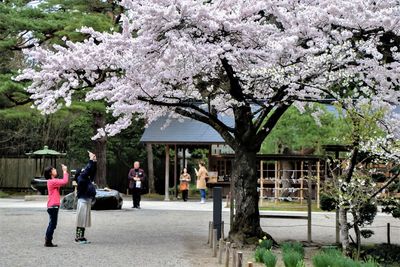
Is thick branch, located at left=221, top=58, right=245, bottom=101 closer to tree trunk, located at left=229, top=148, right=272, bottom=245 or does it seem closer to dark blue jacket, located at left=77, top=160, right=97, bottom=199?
Result: tree trunk, located at left=229, top=148, right=272, bottom=245

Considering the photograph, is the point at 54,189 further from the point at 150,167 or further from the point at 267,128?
the point at 150,167

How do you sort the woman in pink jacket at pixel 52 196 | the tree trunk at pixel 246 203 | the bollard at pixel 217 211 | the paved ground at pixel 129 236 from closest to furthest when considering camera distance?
the paved ground at pixel 129 236
the woman in pink jacket at pixel 52 196
the tree trunk at pixel 246 203
the bollard at pixel 217 211

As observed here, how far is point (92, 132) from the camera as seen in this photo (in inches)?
1242

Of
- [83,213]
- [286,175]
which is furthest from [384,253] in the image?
[286,175]

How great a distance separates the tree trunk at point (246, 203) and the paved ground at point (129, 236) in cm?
77

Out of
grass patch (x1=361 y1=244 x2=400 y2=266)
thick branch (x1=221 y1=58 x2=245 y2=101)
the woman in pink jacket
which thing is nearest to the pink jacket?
the woman in pink jacket

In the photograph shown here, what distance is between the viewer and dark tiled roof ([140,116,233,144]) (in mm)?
26609

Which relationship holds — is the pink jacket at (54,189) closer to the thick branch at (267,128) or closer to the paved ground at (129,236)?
the paved ground at (129,236)

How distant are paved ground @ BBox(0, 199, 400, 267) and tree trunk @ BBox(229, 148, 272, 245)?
0.77 meters

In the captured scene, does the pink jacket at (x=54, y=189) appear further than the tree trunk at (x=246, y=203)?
No

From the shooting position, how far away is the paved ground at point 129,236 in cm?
973

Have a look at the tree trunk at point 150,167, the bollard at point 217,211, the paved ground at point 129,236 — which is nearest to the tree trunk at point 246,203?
the bollard at point 217,211

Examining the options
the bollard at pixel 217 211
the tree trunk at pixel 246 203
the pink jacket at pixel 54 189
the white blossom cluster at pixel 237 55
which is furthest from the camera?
the bollard at pixel 217 211

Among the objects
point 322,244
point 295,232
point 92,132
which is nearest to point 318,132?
point 295,232
